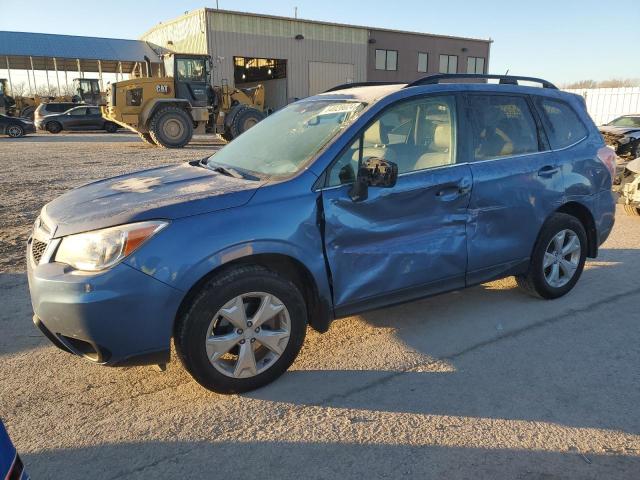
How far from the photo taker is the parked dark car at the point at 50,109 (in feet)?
87.7

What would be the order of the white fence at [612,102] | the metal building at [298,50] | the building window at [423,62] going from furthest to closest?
the building window at [423,62] < the metal building at [298,50] < the white fence at [612,102]

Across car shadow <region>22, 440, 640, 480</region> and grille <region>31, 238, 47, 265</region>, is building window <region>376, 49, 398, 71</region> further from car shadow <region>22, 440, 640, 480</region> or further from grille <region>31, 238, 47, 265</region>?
car shadow <region>22, 440, 640, 480</region>

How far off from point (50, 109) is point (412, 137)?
94.5 ft

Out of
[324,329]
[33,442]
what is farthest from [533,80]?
[33,442]

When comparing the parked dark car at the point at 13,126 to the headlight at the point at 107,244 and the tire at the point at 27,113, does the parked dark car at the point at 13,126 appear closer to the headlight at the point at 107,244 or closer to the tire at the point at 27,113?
the tire at the point at 27,113

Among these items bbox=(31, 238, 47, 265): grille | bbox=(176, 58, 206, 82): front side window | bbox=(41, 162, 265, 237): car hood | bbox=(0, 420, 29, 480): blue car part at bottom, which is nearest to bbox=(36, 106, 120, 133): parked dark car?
bbox=(176, 58, 206, 82): front side window

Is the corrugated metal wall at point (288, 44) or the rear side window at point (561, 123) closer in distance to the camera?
the rear side window at point (561, 123)

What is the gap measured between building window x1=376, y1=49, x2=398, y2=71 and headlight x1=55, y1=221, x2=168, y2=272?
40068mm

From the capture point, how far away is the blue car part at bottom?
1459mm

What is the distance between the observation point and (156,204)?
2.86 metres

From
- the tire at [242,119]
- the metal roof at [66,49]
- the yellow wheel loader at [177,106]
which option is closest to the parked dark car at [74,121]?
the yellow wheel loader at [177,106]

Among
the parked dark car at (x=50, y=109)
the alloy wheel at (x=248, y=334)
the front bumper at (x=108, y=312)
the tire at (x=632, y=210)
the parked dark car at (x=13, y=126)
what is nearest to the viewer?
Result: the front bumper at (x=108, y=312)

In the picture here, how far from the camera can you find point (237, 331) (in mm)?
2957

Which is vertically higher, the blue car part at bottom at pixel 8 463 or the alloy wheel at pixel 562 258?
the blue car part at bottom at pixel 8 463
